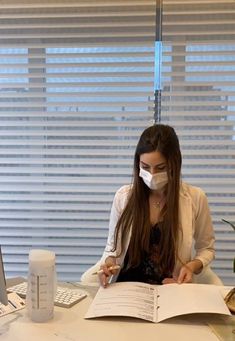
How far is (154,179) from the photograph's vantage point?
5.83 ft

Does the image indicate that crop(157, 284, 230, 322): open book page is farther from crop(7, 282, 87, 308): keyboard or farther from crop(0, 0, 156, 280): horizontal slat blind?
crop(0, 0, 156, 280): horizontal slat blind

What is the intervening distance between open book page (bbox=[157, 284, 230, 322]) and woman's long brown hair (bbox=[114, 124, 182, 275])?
14.0 inches

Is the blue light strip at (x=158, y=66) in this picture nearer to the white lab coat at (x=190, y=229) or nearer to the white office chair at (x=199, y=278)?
the white lab coat at (x=190, y=229)

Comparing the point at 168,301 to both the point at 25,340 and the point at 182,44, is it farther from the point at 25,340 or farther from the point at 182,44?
the point at 182,44

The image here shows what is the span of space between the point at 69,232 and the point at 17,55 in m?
1.22

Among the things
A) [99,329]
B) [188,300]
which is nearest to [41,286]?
[99,329]

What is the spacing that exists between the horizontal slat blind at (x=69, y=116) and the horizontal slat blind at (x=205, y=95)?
140mm

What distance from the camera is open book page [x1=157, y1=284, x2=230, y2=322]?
4.01 ft

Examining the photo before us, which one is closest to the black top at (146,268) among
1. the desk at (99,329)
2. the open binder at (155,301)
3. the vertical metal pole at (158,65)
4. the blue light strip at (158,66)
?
the open binder at (155,301)

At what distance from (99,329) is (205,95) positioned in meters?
1.72

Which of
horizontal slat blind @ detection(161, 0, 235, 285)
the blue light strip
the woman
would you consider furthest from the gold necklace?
the blue light strip

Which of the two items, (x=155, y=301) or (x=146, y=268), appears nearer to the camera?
(x=155, y=301)

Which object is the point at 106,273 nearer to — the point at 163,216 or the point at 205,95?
the point at 163,216

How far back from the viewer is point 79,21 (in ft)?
8.14
